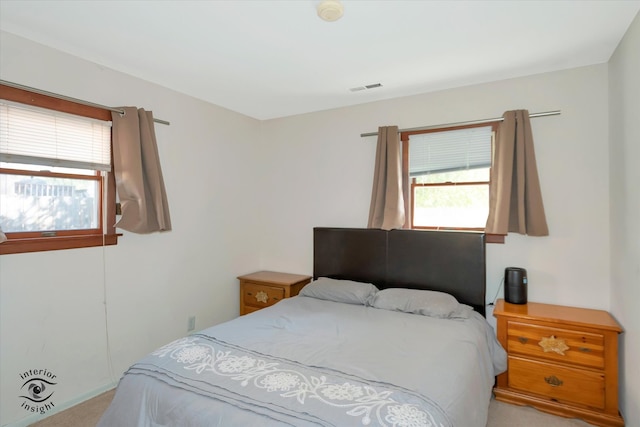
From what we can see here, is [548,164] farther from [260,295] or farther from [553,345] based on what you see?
[260,295]

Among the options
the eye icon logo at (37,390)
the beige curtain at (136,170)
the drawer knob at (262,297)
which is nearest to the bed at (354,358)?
the drawer knob at (262,297)

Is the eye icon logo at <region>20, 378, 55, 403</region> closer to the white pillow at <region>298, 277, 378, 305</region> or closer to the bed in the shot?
the bed

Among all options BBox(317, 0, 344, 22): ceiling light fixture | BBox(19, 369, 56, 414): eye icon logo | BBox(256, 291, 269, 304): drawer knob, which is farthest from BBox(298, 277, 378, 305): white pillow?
BBox(317, 0, 344, 22): ceiling light fixture

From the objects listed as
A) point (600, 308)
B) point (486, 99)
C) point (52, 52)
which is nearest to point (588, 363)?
point (600, 308)

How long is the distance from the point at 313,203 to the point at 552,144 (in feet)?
7.37

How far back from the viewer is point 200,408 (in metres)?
1.38

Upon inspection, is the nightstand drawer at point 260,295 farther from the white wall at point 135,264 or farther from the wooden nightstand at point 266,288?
the white wall at point 135,264

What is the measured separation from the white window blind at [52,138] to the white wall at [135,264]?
19cm

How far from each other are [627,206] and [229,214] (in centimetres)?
333

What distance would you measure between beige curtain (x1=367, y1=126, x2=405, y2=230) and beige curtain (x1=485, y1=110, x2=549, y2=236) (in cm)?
80

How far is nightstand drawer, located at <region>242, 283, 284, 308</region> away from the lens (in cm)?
343

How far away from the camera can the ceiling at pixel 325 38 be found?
183cm

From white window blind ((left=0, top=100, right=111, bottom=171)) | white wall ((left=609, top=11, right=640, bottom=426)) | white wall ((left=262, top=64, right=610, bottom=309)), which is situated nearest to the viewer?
white wall ((left=609, top=11, right=640, bottom=426))

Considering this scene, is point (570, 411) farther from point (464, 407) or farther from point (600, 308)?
point (464, 407)
